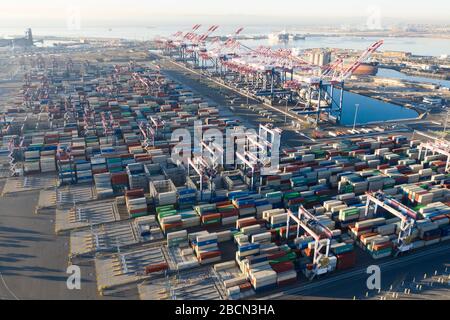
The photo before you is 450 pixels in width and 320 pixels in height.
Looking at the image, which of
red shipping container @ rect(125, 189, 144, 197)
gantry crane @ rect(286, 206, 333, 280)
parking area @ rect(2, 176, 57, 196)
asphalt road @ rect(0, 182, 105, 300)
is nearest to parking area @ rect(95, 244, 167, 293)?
asphalt road @ rect(0, 182, 105, 300)

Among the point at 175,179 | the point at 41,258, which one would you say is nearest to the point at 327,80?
the point at 175,179

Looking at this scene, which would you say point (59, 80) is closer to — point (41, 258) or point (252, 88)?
point (252, 88)

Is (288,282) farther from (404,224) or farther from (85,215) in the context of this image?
(85,215)

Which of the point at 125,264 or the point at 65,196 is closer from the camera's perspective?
the point at 125,264

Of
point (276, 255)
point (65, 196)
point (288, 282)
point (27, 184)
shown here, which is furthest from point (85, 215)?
point (288, 282)

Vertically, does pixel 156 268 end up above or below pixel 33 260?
above

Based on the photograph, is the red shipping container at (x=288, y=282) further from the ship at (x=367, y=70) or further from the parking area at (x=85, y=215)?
the ship at (x=367, y=70)

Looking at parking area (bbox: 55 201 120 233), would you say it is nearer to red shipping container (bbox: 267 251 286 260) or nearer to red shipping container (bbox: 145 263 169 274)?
red shipping container (bbox: 145 263 169 274)

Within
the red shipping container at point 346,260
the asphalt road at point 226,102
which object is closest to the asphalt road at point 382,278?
the red shipping container at point 346,260
